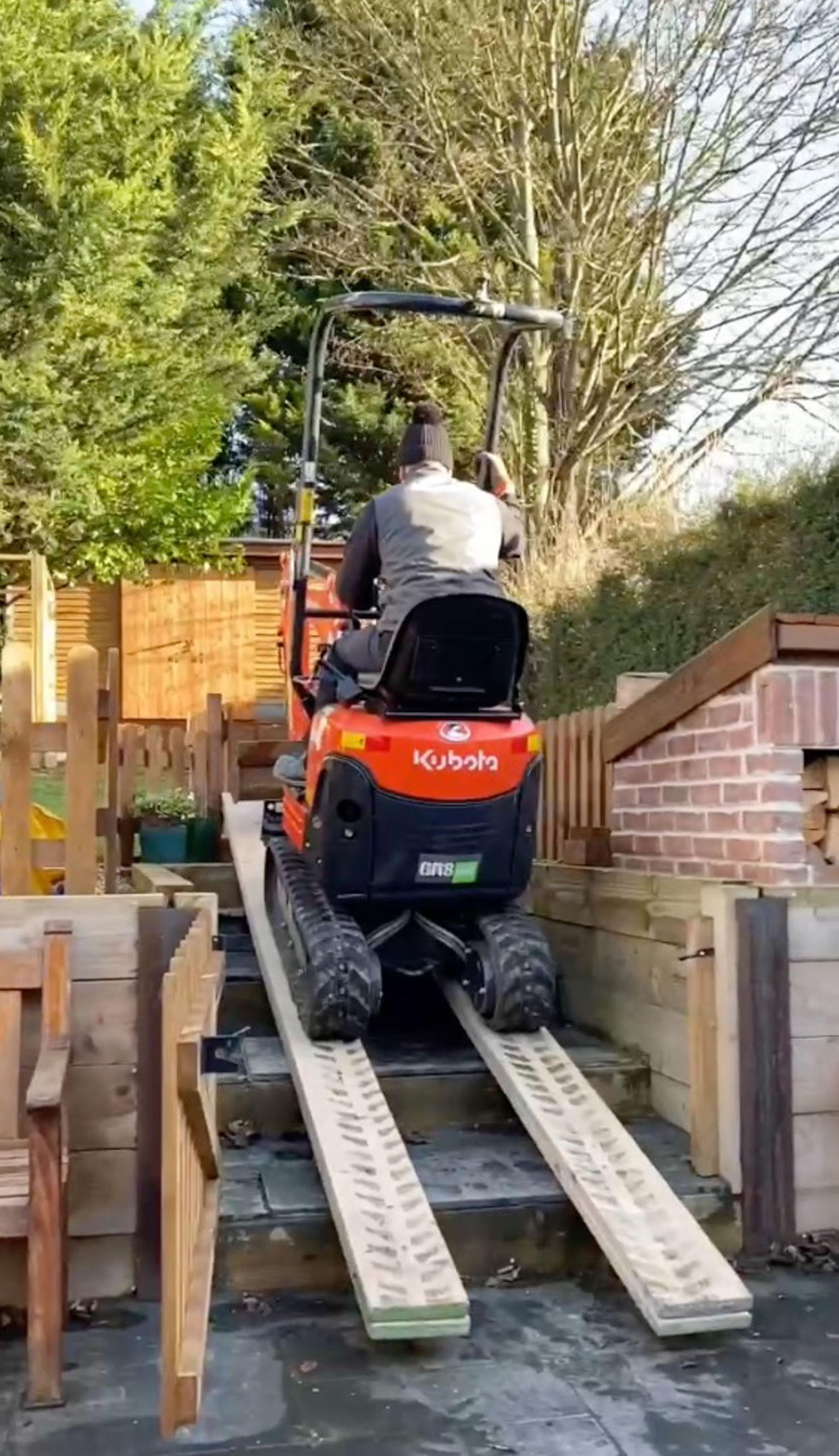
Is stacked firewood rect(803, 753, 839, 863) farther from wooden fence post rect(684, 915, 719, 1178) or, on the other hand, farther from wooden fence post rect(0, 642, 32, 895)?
wooden fence post rect(0, 642, 32, 895)

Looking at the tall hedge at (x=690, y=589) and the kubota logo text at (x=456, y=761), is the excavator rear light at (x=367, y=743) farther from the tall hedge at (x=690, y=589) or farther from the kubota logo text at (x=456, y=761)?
the tall hedge at (x=690, y=589)

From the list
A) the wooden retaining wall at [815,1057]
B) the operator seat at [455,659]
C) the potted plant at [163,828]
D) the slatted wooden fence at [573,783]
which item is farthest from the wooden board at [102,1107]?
the potted plant at [163,828]

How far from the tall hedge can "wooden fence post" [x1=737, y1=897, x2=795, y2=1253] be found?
371 centimetres

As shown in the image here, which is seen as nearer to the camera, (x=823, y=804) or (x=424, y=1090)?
(x=823, y=804)

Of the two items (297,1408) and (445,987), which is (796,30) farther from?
(297,1408)

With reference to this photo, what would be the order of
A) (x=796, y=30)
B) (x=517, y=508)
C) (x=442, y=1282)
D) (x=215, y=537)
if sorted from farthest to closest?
(x=215, y=537) → (x=796, y=30) → (x=517, y=508) → (x=442, y=1282)

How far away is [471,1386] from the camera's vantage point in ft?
8.98

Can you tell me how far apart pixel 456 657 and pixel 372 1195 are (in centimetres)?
147

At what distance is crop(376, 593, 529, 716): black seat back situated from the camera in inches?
149

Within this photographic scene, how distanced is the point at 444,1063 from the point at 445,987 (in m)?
0.32

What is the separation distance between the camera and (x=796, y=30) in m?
11.5

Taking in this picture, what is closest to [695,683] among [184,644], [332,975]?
[332,975]

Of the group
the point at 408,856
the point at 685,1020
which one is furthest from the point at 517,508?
the point at 685,1020

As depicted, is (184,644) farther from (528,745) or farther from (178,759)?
(528,745)
